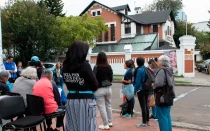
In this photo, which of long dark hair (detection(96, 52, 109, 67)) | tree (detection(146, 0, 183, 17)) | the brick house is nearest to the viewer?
long dark hair (detection(96, 52, 109, 67))

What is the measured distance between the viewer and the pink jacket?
5254mm

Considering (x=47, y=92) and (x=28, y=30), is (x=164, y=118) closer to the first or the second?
(x=47, y=92)

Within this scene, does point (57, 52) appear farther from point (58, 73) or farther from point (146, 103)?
point (146, 103)

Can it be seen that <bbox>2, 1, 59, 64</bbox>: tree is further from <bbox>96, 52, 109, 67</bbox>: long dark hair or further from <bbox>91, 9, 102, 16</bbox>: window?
<bbox>96, 52, 109, 67</bbox>: long dark hair

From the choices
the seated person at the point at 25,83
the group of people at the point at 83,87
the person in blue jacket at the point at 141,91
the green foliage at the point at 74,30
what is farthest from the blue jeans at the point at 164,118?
the green foliage at the point at 74,30

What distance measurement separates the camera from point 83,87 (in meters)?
3.99

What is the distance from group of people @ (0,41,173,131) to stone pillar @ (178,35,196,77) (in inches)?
604

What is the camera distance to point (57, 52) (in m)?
29.0

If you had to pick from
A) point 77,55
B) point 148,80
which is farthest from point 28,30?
point 77,55

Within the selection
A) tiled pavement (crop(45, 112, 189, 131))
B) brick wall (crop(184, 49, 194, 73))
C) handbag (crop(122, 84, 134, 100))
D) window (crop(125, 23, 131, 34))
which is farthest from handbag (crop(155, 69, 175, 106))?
window (crop(125, 23, 131, 34))

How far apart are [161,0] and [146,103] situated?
56826 millimetres

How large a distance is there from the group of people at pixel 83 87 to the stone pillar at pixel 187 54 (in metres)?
15.3

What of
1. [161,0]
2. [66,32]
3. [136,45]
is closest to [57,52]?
[66,32]

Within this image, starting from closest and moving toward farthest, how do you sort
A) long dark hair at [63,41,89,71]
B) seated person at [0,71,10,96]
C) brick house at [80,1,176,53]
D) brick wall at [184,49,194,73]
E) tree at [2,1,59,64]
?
long dark hair at [63,41,89,71] → seated person at [0,71,10,96] → brick wall at [184,49,194,73] → tree at [2,1,59,64] → brick house at [80,1,176,53]
